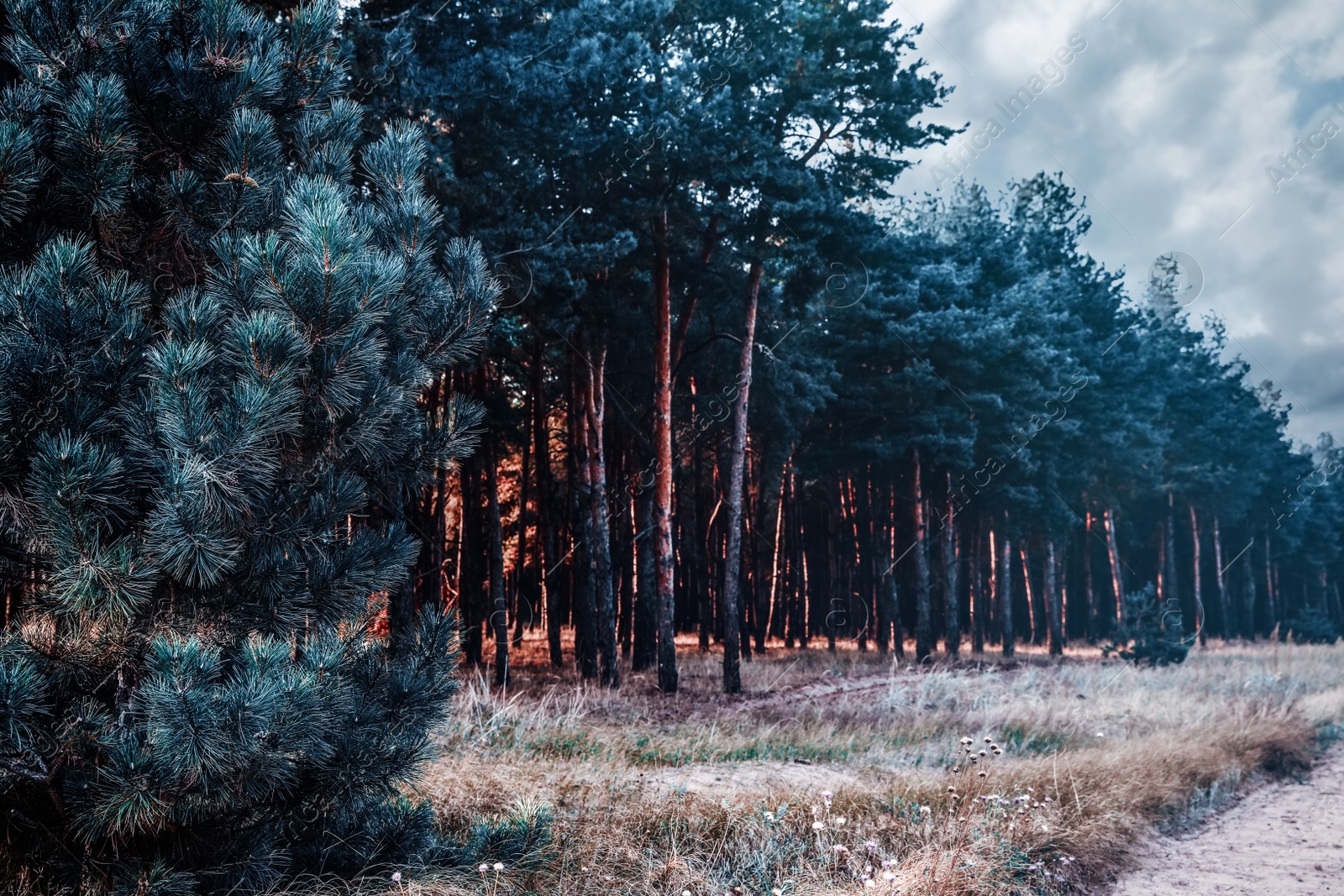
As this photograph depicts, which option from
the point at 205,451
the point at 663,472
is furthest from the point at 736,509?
the point at 205,451

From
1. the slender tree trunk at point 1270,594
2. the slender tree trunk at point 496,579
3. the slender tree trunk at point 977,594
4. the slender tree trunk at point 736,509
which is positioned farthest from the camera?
the slender tree trunk at point 1270,594

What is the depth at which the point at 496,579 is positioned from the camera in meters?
14.9

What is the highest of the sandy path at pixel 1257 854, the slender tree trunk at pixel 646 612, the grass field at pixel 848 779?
the slender tree trunk at pixel 646 612

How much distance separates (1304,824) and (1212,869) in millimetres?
2252

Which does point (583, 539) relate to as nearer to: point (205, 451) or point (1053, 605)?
point (205, 451)

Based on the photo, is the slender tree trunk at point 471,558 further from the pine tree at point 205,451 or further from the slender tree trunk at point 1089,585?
the slender tree trunk at point 1089,585

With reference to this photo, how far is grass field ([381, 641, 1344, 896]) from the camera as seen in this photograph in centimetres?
502

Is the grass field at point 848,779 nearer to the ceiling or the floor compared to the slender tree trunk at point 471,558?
nearer to the floor

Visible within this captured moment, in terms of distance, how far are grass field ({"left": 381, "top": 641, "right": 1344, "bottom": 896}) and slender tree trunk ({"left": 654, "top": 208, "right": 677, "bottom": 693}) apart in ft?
2.16

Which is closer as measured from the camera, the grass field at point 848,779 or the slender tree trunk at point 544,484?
the grass field at point 848,779

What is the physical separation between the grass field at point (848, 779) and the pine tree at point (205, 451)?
0.97m

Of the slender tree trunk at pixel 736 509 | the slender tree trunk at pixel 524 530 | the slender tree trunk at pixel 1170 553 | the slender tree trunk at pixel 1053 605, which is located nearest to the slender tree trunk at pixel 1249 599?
the slender tree trunk at pixel 1170 553

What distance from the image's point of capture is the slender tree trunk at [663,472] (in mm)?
14039

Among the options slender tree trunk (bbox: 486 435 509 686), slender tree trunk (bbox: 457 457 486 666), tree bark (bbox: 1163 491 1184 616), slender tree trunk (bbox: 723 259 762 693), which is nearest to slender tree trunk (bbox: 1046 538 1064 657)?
tree bark (bbox: 1163 491 1184 616)
